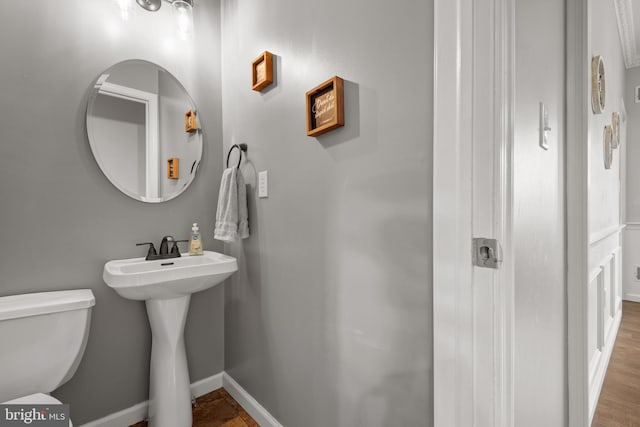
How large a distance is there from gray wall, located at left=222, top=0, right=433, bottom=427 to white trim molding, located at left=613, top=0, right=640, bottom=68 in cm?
287

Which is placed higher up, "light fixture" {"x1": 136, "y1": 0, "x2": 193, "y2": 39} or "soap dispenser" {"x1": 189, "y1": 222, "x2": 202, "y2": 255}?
"light fixture" {"x1": 136, "y1": 0, "x2": 193, "y2": 39}

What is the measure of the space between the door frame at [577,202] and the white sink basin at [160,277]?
1412mm

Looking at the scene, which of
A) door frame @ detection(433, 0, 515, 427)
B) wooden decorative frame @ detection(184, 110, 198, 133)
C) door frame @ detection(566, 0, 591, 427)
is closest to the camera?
door frame @ detection(433, 0, 515, 427)

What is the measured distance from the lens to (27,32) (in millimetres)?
1293

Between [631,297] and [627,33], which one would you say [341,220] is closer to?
[627,33]

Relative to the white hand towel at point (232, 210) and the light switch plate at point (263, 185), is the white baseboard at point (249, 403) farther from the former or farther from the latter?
the light switch plate at point (263, 185)

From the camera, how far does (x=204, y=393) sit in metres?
1.78

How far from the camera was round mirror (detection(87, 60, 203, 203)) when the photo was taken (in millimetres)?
1476

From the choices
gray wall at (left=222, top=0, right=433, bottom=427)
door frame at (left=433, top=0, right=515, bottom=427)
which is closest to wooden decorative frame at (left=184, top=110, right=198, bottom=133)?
gray wall at (left=222, top=0, right=433, bottom=427)

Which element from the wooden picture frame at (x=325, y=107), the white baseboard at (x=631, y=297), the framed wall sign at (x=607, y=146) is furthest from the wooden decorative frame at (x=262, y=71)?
the white baseboard at (x=631, y=297)

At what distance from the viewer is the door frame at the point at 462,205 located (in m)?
0.68

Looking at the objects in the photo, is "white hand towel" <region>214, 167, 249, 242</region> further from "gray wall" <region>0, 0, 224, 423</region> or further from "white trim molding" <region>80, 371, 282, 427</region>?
"white trim molding" <region>80, 371, 282, 427</region>

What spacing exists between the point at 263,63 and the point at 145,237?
3.46ft

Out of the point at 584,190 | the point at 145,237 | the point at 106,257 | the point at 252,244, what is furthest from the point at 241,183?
the point at 584,190
